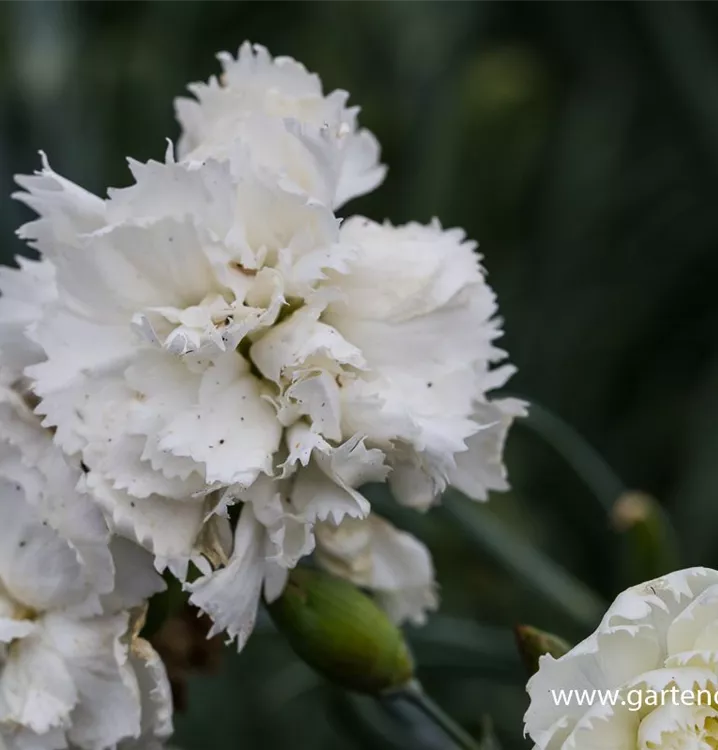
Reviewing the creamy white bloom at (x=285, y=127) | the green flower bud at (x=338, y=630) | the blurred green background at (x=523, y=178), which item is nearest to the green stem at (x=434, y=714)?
the green flower bud at (x=338, y=630)

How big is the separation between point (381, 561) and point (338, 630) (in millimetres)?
45

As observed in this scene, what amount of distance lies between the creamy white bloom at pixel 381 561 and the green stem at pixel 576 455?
0.65ft

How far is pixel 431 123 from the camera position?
121 cm

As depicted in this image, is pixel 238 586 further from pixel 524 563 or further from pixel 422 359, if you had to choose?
pixel 524 563

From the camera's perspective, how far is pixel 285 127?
49 cm

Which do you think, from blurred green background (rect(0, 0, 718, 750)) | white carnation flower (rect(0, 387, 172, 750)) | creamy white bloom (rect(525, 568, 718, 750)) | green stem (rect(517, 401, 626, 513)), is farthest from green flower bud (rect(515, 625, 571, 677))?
blurred green background (rect(0, 0, 718, 750))

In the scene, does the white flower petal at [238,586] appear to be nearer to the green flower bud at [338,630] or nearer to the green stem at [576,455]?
the green flower bud at [338,630]

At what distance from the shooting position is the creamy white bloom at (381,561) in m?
0.52

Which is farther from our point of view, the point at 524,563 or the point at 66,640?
the point at 524,563

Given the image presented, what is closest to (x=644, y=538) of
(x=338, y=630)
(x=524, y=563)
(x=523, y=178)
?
(x=524, y=563)

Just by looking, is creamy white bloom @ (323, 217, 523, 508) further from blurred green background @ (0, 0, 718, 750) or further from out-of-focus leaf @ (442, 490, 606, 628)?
blurred green background @ (0, 0, 718, 750)

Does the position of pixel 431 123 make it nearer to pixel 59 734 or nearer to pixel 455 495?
pixel 455 495

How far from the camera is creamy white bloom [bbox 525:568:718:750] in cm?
41

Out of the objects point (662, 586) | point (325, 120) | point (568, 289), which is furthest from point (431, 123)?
point (662, 586)
